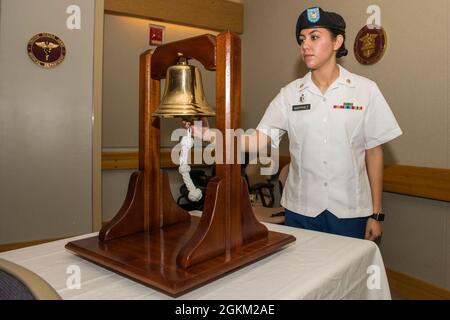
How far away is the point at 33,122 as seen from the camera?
9.69ft

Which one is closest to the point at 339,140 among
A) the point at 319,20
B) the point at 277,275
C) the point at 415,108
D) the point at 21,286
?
the point at 319,20

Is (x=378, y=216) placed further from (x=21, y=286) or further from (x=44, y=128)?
(x=44, y=128)

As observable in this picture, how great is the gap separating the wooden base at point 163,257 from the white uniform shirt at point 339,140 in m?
0.71

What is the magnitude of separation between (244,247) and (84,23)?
2759mm

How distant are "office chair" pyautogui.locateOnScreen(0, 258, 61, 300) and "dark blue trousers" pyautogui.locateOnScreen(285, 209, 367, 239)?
4.68 feet

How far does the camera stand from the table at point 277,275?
872mm

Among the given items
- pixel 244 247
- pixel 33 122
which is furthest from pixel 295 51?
pixel 244 247

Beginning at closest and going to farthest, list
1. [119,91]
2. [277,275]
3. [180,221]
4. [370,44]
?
[277,275] < [180,221] < [370,44] < [119,91]

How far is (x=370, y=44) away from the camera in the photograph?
3.10 m

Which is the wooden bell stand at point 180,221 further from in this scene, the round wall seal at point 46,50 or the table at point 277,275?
the round wall seal at point 46,50

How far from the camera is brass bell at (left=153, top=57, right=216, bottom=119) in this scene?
117 centimetres

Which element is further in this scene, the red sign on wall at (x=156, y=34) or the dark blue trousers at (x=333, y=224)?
the red sign on wall at (x=156, y=34)

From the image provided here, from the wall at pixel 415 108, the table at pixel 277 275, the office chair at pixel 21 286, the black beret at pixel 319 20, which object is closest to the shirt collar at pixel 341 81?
the black beret at pixel 319 20

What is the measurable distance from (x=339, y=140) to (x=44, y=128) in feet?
7.92
